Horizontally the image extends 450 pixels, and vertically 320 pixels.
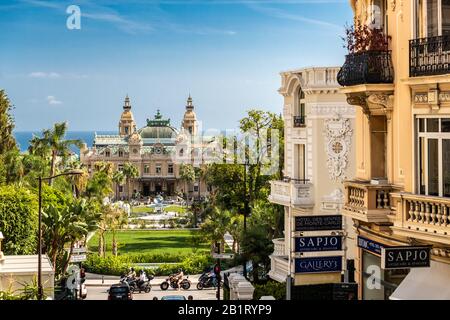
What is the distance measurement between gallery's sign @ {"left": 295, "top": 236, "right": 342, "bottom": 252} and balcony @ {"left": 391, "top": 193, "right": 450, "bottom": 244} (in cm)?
250

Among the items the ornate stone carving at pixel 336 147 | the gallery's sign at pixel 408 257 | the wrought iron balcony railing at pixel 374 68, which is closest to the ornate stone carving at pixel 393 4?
the wrought iron balcony railing at pixel 374 68

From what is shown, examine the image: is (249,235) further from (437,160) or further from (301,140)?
(437,160)

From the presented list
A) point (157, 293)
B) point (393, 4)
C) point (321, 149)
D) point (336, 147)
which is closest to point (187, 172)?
point (157, 293)

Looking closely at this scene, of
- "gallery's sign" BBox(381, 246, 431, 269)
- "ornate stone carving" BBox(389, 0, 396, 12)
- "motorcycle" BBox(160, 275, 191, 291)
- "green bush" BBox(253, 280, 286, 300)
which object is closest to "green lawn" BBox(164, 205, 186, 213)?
"motorcycle" BBox(160, 275, 191, 291)

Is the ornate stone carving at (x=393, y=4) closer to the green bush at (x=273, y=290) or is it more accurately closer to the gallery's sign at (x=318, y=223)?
the gallery's sign at (x=318, y=223)

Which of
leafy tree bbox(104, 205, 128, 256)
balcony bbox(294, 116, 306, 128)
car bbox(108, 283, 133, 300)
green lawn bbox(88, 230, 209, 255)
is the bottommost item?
green lawn bbox(88, 230, 209, 255)

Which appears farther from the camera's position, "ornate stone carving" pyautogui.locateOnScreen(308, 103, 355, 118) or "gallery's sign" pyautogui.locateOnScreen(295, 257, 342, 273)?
"ornate stone carving" pyautogui.locateOnScreen(308, 103, 355, 118)

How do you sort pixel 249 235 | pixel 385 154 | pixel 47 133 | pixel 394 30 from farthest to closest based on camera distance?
pixel 47 133 < pixel 249 235 < pixel 385 154 < pixel 394 30

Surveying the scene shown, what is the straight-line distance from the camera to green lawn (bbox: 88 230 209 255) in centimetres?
5597

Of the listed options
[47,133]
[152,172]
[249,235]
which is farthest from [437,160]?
[152,172]

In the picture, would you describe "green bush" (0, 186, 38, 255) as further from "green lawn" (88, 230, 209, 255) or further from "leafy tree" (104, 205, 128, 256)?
"leafy tree" (104, 205, 128, 256)

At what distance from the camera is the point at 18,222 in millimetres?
32406

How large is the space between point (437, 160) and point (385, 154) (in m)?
2.77

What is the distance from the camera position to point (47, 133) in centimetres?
5200
